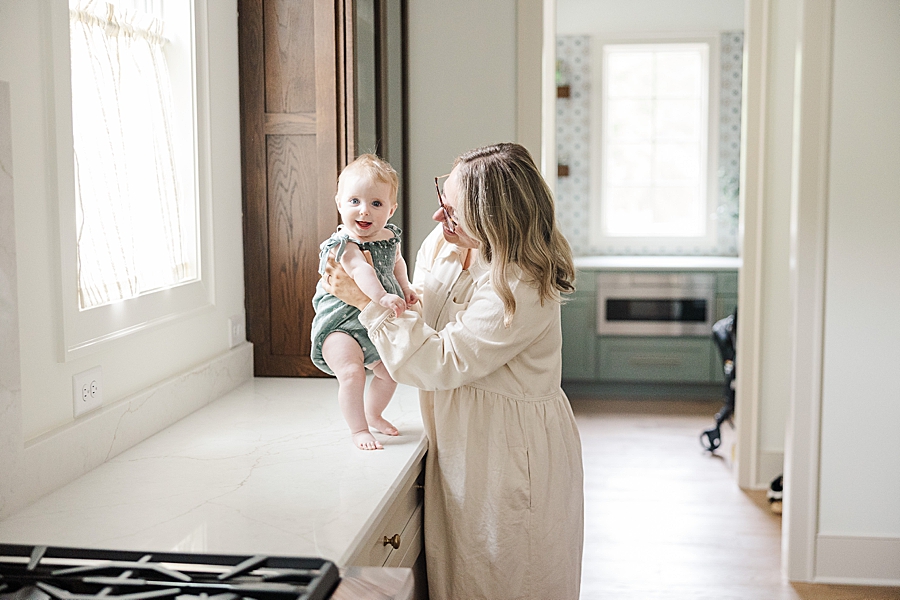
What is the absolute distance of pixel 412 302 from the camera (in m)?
1.93

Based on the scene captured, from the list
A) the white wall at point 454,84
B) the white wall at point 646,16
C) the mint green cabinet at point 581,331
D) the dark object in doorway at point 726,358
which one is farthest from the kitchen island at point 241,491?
the white wall at point 646,16

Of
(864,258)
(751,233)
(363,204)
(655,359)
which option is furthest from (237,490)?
(655,359)

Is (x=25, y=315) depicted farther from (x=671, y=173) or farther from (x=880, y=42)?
(x=671, y=173)

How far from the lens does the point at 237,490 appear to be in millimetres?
1544

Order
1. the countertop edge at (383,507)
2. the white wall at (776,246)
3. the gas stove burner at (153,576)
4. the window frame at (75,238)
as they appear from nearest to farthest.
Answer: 1. the gas stove burner at (153,576)
2. the countertop edge at (383,507)
3. the window frame at (75,238)
4. the white wall at (776,246)

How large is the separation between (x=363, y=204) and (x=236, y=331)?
0.85m

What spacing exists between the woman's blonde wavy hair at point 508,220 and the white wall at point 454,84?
1225 mm

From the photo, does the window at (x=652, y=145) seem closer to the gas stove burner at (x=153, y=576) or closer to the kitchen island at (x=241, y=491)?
the kitchen island at (x=241, y=491)

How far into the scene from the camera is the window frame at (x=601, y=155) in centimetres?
595

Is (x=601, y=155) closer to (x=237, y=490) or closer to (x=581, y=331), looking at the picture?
(x=581, y=331)

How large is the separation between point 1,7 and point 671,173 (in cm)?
528

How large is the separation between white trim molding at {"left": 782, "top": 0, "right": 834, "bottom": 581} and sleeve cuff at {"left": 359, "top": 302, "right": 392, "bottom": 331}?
5.44 ft

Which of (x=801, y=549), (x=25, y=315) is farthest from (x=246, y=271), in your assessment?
(x=801, y=549)

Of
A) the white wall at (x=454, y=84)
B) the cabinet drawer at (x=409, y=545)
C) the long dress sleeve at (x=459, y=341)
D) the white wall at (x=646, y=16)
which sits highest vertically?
the white wall at (x=646, y=16)
